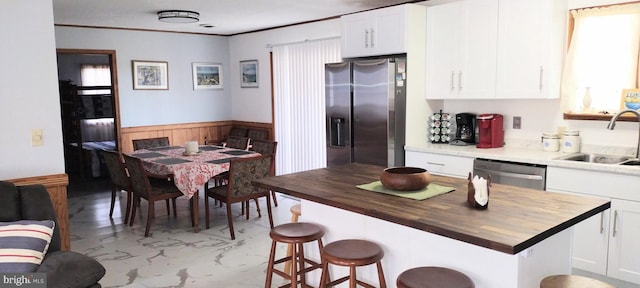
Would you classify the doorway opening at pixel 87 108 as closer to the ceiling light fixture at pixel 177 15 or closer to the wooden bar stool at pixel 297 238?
the ceiling light fixture at pixel 177 15

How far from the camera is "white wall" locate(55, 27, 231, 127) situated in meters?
6.59

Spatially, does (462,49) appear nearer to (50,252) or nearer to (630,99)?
(630,99)

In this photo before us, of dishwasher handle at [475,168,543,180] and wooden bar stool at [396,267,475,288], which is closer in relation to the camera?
wooden bar stool at [396,267,475,288]

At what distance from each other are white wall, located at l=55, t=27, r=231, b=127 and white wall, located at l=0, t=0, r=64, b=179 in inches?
140

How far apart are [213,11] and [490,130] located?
319cm

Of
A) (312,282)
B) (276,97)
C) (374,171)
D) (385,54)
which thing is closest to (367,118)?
(385,54)

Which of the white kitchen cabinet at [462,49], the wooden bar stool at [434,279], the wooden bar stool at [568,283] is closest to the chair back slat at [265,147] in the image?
the white kitchen cabinet at [462,49]

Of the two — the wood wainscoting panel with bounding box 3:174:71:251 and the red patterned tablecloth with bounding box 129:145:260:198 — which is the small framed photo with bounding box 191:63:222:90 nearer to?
the red patterned tablecloth with bounding box 129:145:260:198

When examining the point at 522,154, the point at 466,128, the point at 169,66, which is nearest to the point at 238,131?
the point at 169,66

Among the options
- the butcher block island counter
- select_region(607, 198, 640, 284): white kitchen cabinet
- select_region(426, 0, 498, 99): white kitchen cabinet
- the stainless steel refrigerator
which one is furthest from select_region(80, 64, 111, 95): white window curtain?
select_region(607, 198, 640, 284): white kitchen cabinet

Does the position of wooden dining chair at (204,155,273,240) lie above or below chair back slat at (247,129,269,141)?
below

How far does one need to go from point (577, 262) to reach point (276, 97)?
4514 millimetres

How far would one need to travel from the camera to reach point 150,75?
7.00 meters

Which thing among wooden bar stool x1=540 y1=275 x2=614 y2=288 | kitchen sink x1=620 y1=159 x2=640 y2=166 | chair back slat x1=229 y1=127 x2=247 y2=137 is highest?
chair back slat x1=229 y1=127 x2=247 y2=137
